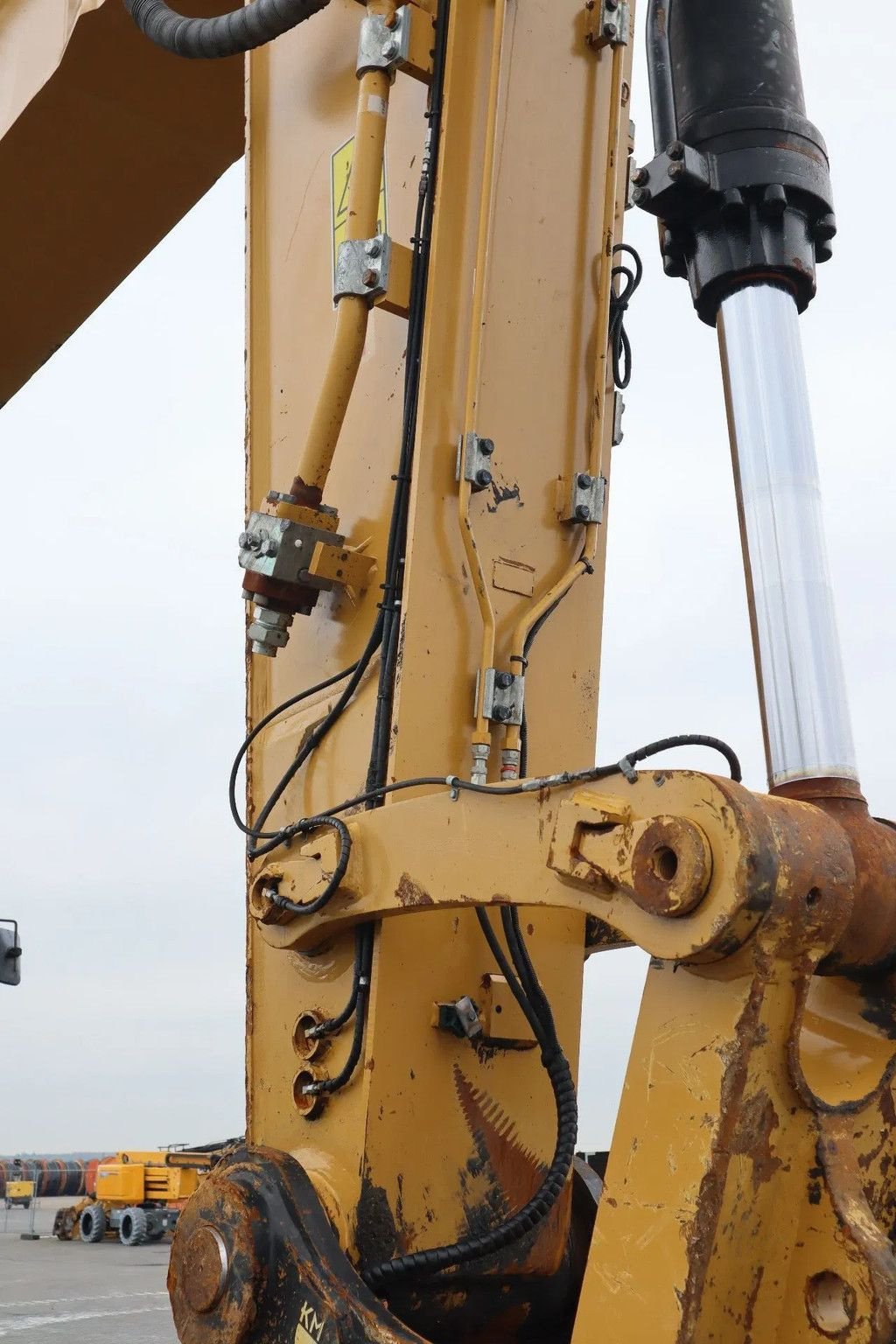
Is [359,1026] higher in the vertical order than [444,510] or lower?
lower

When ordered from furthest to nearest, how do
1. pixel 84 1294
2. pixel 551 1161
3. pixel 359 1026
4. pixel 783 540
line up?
1. pixel 84 1294
2. pixel 551 1161
3. pixel 359 1026
4. pixel 783 540

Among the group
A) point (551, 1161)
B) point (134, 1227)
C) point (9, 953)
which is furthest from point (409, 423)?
point (134, 1227)

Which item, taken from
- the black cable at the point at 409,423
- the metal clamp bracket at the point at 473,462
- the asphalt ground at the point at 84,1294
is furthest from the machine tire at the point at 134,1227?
the metal clamp bracket at the point at 473,462

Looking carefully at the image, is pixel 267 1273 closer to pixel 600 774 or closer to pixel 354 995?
pixel 354 995

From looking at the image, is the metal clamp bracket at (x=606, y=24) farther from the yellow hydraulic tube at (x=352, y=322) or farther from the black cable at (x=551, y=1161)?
the black cable at (x=551, y=1161)

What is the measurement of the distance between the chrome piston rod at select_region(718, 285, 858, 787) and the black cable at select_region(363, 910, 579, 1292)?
0.60m

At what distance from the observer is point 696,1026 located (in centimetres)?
155

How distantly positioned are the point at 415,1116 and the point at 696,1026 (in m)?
0.64

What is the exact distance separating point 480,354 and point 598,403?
291mm

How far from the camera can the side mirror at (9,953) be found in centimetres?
498

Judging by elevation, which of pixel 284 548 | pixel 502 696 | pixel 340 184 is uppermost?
pixel 340 184

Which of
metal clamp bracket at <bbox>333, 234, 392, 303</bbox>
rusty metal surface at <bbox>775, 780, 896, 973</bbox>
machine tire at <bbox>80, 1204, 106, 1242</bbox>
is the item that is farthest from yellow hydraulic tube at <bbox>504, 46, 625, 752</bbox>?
machine tire at <bbox>80, 1204, 106, 1242</bbox>

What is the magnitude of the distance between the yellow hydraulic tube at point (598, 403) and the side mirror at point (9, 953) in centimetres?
328

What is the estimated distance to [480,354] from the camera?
2352 millimetres
